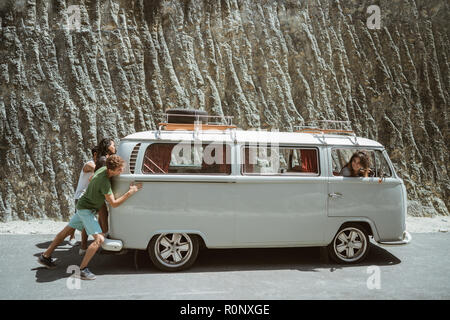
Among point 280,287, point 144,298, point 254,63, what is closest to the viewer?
point 144,298

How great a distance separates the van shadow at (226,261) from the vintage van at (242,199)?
33 cm

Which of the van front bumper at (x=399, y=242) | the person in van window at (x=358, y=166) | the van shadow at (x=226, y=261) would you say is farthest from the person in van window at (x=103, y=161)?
the van front bumper at (x=399, y=242)

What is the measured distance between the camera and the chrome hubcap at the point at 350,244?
18.6 ft

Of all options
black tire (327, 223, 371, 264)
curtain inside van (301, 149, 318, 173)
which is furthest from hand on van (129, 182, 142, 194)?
black tire (327, 223, 371, 264)

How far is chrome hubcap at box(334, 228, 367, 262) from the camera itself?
18.6 ft

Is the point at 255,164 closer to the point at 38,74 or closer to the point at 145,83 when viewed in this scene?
the point at 145,83

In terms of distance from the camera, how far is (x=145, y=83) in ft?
37.8

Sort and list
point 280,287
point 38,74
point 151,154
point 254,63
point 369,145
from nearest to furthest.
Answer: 1. point 280,287
2. point 151,154
3. point 369,145
4. point 38,74
5. point 254,63

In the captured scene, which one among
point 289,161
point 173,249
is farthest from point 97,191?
point 289,161

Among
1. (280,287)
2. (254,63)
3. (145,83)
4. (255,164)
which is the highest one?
(254,63)

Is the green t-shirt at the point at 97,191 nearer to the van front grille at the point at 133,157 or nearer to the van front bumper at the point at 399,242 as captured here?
the van front grille at the point at 133,157

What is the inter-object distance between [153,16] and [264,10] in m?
4.34

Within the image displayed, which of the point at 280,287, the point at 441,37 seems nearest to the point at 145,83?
the point at 280,287

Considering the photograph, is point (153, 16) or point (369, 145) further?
point (153, 16)
